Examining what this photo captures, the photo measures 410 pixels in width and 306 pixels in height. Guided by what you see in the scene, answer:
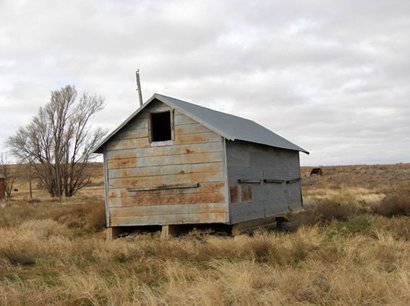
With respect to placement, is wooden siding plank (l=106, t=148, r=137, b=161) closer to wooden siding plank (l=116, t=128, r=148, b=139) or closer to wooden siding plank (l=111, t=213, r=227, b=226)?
wooden siding plank (l=116, t=128, r=148, b=139)

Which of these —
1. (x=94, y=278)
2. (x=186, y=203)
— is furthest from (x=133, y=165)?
(x=94, y=278)

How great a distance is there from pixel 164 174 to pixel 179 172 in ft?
1.48

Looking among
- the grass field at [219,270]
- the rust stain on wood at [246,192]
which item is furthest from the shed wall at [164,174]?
the rust stain on wood at [246,192]

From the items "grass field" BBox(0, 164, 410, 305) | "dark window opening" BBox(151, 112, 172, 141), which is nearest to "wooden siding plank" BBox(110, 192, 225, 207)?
"grass field" BBox(0, 164, 410, 305)

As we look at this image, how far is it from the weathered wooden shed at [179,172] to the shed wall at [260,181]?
0.03 m

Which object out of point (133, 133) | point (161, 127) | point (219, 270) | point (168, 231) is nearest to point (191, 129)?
point (133, 133)

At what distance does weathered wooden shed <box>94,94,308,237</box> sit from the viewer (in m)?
12.4

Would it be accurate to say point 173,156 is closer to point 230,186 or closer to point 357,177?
point 230,186

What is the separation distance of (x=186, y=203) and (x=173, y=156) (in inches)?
51.0

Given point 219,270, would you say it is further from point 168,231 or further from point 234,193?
point 168,231

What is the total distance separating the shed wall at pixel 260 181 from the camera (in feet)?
41.8

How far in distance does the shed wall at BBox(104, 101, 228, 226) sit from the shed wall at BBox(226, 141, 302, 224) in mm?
470

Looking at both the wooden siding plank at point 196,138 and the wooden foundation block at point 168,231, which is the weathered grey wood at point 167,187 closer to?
the wooden foundation block at point 168,231

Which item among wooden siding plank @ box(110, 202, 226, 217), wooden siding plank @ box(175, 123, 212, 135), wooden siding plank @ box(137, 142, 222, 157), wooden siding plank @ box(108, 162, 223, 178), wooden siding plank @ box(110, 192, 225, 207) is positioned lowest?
wooden siding plank @ box(110, 202, 226, 217)
